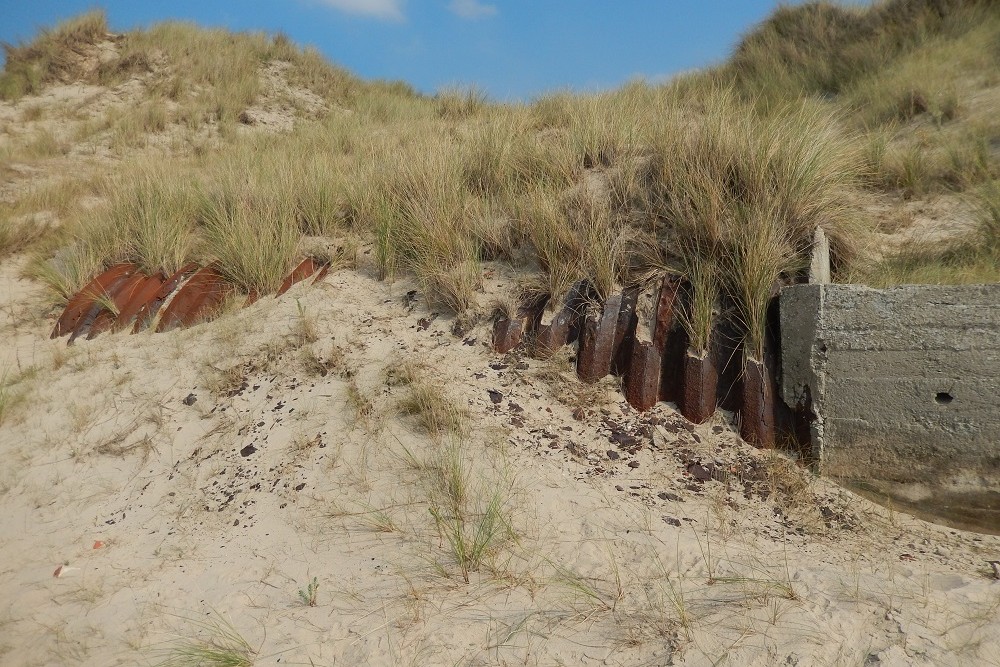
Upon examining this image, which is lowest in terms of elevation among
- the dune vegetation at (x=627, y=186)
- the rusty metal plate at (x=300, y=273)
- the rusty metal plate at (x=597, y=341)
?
the rusty metal plate at (x=597, y=341)

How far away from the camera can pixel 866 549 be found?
2783 millimetres

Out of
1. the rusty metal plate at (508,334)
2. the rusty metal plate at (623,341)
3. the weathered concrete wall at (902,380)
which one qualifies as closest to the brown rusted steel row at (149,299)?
the rusty metal plate at (508,334)

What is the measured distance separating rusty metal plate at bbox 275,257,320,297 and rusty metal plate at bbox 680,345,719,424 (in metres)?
2.95

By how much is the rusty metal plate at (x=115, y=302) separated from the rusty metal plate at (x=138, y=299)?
0.03m

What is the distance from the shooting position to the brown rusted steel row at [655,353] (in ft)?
11.1

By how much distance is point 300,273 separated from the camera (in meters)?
4.86

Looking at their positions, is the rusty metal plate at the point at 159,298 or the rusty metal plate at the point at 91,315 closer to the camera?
the rusty metal plate at the point at 159,298

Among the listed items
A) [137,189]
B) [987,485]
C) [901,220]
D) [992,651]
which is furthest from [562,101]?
[992,651]

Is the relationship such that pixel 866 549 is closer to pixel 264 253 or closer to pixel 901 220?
pixel 901 220

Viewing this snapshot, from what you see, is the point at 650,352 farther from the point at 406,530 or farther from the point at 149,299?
the point at 149,299

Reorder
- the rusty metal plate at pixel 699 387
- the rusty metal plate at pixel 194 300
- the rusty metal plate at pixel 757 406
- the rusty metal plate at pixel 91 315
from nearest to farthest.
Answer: the rusty metal plate at pixel 757 406 → the rusty metal plate at pixel 699 387 → the rusty metal plate at pixel 194 300 → the rusty metal plate at pixel 91 315

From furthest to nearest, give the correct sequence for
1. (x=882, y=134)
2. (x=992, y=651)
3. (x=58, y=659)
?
(x=882, y=134) < (x=58, y=659) < (x=992, y=651)

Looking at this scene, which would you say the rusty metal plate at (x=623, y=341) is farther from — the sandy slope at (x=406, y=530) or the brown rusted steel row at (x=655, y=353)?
the sandy slope at (x=406, y=530)

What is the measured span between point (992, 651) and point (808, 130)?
327cm
